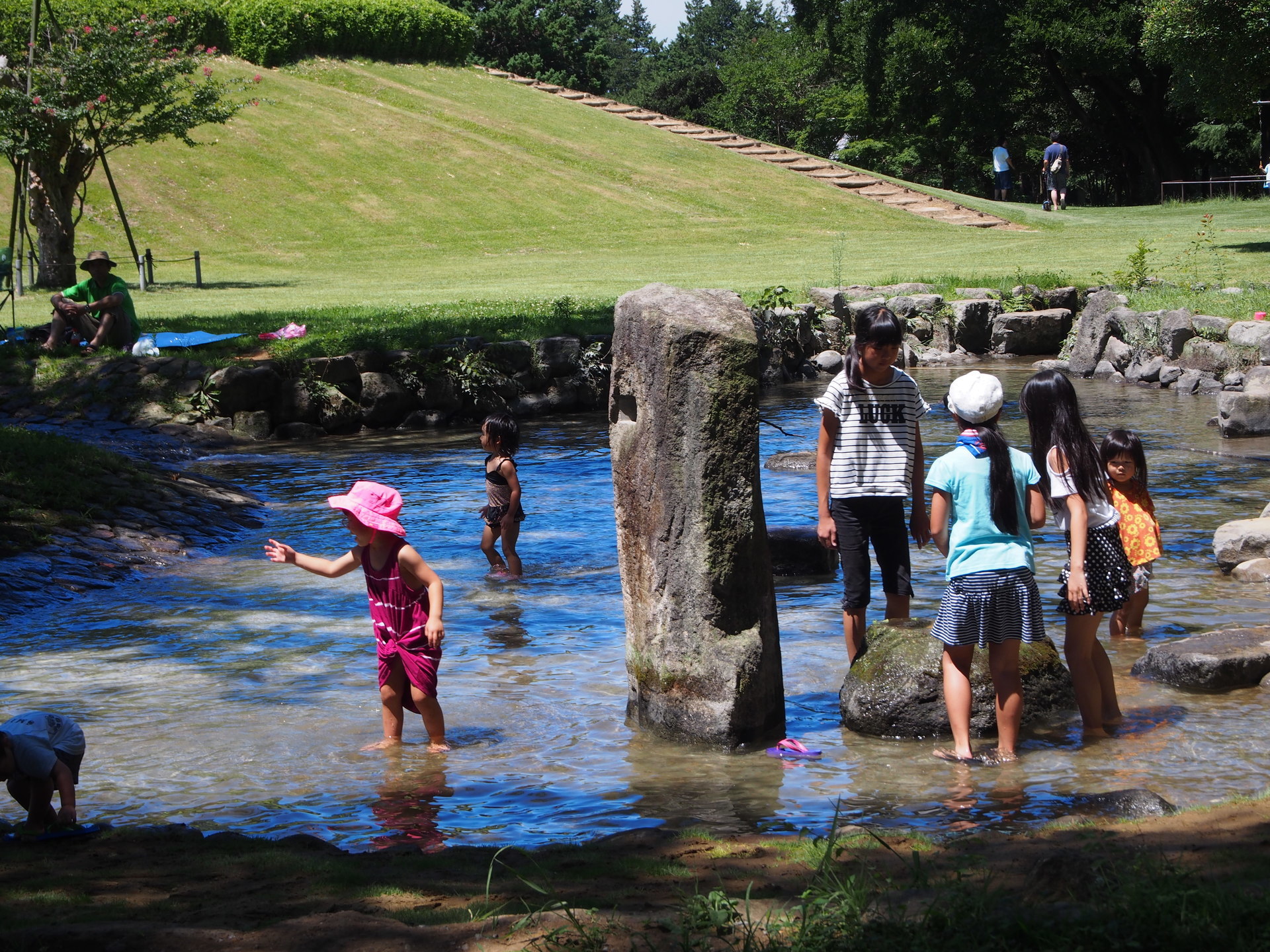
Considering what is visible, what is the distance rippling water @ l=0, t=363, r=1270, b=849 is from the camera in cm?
530

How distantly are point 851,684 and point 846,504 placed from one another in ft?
2.99

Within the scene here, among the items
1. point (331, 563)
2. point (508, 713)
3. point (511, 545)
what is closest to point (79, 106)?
point (511, 545)

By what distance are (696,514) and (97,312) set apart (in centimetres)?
1327

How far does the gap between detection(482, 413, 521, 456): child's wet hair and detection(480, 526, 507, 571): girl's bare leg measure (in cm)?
68

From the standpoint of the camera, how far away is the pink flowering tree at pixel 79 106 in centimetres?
2242

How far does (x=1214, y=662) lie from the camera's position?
21.3 feet

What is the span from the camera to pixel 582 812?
208 inches

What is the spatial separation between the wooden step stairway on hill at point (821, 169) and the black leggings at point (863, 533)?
28297 millimetres

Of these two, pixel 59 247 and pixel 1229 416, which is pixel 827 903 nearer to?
pixel 1229 416

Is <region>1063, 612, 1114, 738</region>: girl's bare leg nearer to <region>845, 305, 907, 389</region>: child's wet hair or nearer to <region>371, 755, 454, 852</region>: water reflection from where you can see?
<region>845, 305, 907, 389</region>: child's wet hair

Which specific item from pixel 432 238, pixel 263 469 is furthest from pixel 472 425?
pixel 432 238

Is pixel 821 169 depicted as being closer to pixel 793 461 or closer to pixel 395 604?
pixel 793 461

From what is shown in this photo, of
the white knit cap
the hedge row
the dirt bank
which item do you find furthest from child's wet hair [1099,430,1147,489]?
the hedge row

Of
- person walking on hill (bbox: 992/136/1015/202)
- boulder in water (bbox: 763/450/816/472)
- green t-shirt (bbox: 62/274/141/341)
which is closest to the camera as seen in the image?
boulder in water (bbox: 763/450/816/472)
